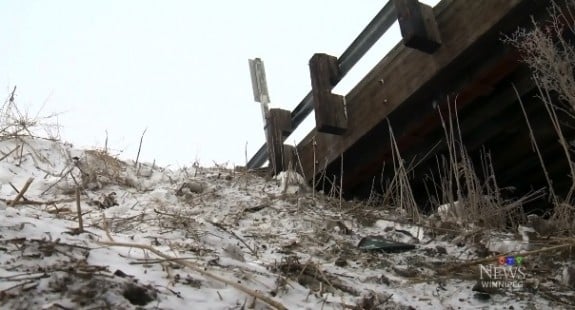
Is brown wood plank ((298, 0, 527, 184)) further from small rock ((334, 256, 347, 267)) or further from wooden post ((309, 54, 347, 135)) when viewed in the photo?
small rock ((334, 256, 347, 267))

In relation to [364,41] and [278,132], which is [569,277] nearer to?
[364,41]

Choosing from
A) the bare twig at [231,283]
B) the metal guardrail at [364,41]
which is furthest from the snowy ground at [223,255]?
the metal guardrail at [364,41]

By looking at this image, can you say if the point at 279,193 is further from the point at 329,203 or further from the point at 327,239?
the point at 327,239

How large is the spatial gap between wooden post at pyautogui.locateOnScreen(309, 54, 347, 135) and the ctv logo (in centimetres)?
196

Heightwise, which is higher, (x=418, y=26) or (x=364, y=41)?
(x=364, y=41)

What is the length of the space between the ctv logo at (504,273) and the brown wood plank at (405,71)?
1.35 meters

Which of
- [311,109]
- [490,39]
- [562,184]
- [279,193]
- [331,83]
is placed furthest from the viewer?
[562,184]

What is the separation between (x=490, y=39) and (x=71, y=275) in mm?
2438

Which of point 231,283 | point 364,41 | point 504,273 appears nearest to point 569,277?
point 504,273

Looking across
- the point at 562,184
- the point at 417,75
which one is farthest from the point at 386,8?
the point at 562,184

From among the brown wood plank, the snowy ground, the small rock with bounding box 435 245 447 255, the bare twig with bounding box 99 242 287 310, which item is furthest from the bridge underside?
the bare twig with bounding box 99 242 287 310

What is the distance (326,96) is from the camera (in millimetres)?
3834

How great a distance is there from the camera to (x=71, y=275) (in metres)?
1.29

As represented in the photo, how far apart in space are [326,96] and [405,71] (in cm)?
67
